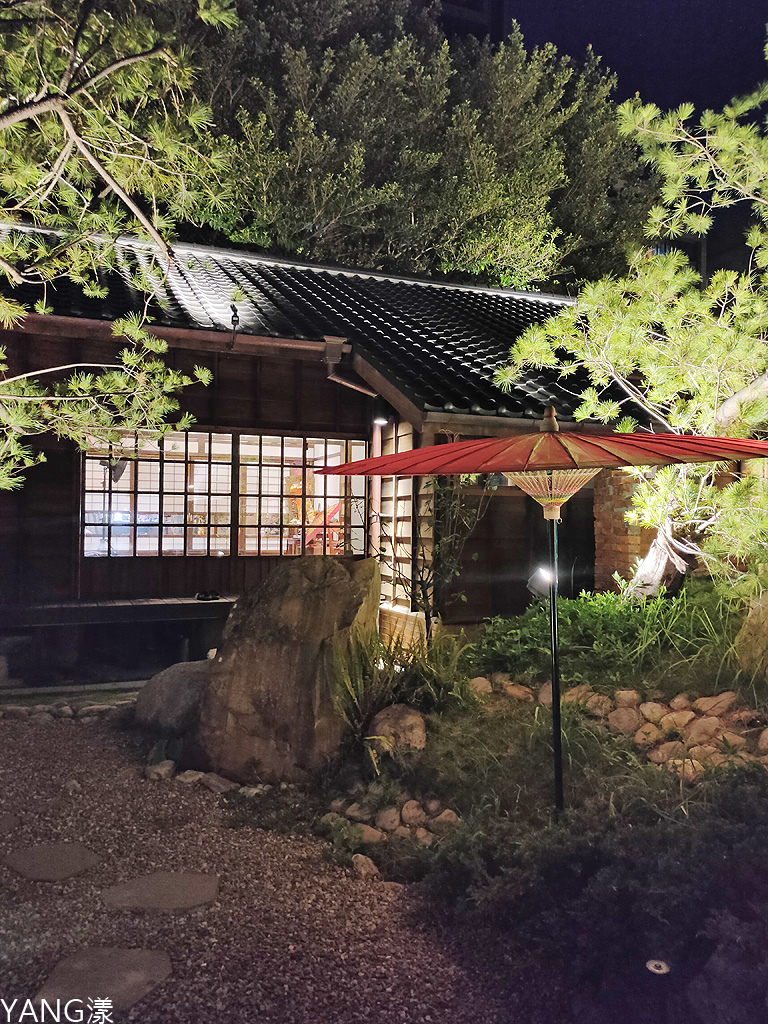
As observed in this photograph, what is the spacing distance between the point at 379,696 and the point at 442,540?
266 cm

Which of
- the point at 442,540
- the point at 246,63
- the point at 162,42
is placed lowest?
the point at 442,540

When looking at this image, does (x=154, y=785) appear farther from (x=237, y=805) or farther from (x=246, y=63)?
(x=246, y=63)

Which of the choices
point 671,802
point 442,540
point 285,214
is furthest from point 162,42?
point 285,214

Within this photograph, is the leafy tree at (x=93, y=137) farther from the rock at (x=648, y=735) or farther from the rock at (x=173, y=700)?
the rock at (x=648, y=735)

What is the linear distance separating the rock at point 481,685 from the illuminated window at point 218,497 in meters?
3.40

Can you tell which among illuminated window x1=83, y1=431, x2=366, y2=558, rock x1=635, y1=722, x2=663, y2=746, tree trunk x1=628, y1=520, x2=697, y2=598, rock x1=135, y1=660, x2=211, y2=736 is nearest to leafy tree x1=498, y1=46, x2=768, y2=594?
tree trunk x1=628, y1=520, x2=697, y2=598

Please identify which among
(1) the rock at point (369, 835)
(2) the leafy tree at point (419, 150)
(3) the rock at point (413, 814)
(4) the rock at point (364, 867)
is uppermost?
(2) the leafy tree at point (419, 150)

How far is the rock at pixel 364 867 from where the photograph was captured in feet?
13.3

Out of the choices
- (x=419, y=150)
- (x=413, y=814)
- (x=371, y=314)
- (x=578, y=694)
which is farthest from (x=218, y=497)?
(x=419, y=150)

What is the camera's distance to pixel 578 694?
5719 mm

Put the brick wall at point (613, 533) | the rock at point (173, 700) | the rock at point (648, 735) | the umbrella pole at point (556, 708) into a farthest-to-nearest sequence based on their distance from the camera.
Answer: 1. the brick wall at point (613, 533)
2. the rock at point (173, 700)
3. the rock at point (648, 735)
4. the umbrella pole at point (556, 708)

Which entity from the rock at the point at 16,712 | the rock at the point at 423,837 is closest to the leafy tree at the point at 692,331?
the rock at the point at 423,837

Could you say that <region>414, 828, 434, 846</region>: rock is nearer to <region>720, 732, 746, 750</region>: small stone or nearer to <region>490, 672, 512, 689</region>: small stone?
<region>720, 732, 746, 750</region>: small stone

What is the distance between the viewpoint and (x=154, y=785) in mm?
5262
